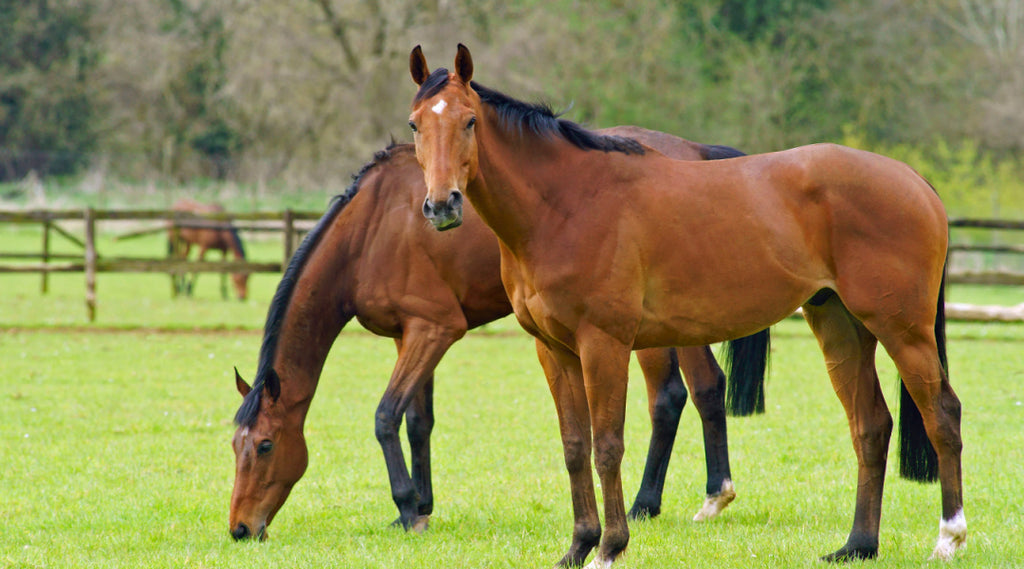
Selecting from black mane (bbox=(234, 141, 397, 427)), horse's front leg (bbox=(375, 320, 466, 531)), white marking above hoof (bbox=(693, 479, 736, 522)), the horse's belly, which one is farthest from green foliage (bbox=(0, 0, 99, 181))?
the horse's belly

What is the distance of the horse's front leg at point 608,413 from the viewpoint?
13.8 ft

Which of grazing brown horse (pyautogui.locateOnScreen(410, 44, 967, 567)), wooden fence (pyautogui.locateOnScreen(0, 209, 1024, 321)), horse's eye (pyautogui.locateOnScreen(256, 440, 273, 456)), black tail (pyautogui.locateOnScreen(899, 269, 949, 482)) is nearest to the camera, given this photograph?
grazing brown horse (pyautogui.locateOnScreen(410, 44, 967, 567))

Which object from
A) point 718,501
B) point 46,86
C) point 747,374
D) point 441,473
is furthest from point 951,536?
point 46,86

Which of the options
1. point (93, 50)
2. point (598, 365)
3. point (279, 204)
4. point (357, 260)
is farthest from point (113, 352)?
point (93, 50)

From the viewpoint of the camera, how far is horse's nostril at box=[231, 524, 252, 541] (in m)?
5.03

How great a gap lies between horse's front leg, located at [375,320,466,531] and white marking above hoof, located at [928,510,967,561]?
2.52 meters

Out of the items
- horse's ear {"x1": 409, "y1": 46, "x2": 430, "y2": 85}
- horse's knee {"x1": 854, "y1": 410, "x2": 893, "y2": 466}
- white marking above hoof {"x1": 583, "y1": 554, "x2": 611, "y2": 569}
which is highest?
horse's ear {"x1": 409, "y1": 46, "x2": 430, "y2": 85}

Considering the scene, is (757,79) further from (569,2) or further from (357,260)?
(357,260)

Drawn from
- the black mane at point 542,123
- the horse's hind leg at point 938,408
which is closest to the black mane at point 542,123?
the black mane at point 542,123

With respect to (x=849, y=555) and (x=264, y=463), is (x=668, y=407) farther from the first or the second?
(x=264, y=463)

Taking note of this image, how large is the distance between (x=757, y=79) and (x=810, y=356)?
915 inches

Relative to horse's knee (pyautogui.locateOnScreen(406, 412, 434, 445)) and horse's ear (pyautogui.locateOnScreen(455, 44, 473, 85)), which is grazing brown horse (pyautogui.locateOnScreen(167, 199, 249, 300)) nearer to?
horse's knee (pyautogui.locateOnScreen(406, 412, 434, 445))

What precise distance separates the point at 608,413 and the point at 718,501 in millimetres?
1597

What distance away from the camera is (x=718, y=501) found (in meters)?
5.52
